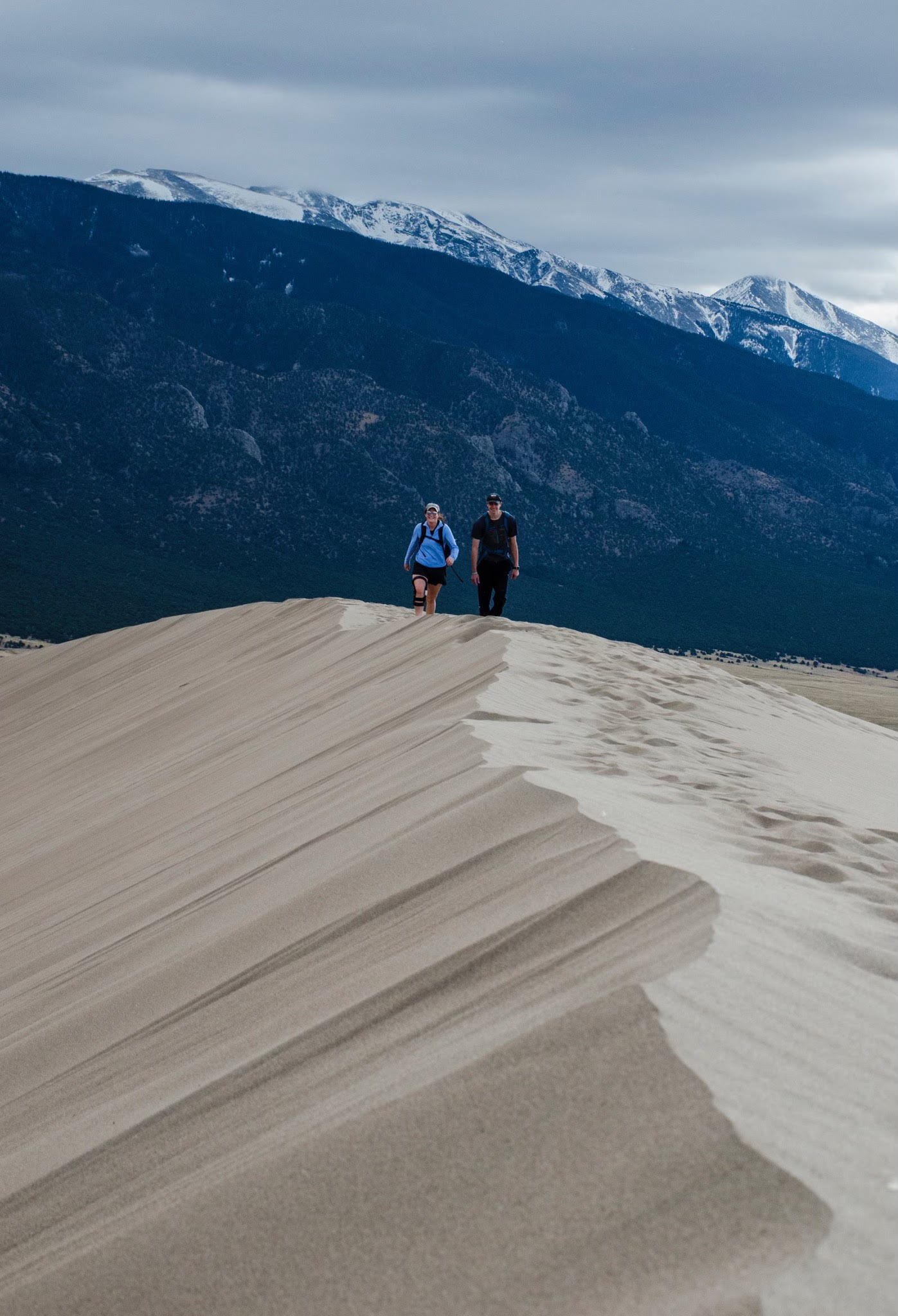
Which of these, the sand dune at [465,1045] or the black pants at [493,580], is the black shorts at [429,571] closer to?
the black pants at [493,580]

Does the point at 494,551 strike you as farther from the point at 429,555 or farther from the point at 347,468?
the point at 347,468

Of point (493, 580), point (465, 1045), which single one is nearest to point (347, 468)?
point (493, 580)

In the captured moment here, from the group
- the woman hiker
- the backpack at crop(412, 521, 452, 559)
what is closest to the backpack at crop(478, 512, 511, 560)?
the woman hiker

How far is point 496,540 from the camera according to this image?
1029cm

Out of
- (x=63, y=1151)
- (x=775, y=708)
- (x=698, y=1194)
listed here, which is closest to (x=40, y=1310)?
(x=63, y=1151)

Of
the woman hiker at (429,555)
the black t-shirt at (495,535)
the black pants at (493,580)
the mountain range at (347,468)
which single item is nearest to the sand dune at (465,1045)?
the black t-shirt at (495,535)

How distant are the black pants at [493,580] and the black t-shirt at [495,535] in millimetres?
58

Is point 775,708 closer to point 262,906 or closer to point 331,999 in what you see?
point 262,906

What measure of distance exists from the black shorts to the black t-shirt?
66cm

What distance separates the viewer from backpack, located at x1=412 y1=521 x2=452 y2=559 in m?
10.8

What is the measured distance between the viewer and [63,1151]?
2.64 metres

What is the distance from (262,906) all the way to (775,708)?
5.47 metres

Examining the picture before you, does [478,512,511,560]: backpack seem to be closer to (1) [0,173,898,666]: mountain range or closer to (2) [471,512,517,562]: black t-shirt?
(2) [471,512,517,562]: black t-shirt

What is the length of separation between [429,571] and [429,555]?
14cm
